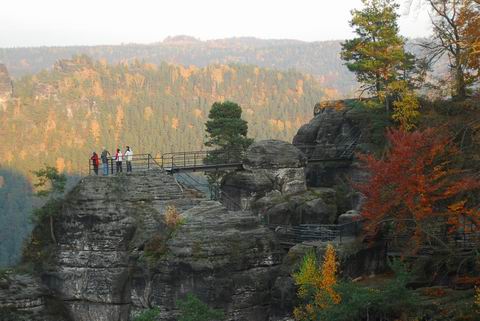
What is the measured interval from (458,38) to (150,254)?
19.5 metres

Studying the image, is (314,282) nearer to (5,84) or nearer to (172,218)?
(172,218)

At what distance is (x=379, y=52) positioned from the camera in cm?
4450

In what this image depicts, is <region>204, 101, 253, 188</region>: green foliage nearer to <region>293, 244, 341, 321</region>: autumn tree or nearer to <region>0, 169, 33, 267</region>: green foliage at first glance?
<region>293, 244, 341, 321</region>: autumn tree

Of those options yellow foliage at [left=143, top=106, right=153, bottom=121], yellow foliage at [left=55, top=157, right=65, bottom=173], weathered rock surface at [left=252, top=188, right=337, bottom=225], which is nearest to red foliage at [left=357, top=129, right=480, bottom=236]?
weathered rock surface at [left=252, top=188, right=337, bottom=225]

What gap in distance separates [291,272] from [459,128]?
1090cm

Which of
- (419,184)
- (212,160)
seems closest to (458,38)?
(419,184)

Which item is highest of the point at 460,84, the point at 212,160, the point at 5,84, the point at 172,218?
the point at 460,84

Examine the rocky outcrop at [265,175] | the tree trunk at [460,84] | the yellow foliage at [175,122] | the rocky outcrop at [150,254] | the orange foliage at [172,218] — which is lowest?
the yellow foliage at [175,122]

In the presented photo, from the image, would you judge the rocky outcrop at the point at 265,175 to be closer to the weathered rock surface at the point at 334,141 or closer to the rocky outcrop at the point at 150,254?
the weathered rock surface at the point at 334,141

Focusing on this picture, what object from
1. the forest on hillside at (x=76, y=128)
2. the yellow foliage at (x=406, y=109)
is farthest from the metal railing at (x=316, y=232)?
the forest on hillside at (x=76, y=128)

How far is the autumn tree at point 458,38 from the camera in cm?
2693

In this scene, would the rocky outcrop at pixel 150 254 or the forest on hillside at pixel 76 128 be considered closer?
the rocky outcrop at pixel 150 254

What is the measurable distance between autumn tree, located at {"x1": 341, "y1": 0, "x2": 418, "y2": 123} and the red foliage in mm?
14672

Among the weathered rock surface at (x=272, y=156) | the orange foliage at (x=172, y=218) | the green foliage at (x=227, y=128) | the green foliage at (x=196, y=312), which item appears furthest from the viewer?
the green foliage at (x=227, y=128)
